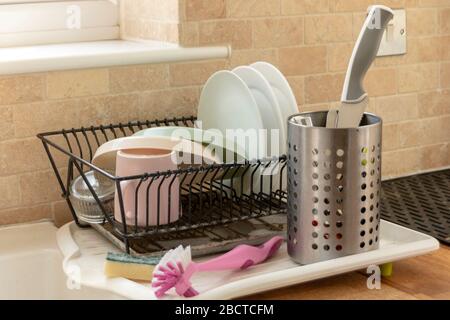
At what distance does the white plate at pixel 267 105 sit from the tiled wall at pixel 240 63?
184 mm

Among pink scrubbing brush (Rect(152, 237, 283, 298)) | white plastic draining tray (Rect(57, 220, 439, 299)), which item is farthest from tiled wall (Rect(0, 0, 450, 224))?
pink scrubbing brush (Rect(152, 237, 283, 298))

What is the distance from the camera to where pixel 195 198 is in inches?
57.3

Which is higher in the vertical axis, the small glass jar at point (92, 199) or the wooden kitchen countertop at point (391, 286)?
the small glass jar at point (92, 199)

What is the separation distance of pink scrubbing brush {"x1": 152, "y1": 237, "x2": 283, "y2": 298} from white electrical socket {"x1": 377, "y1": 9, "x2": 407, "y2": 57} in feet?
2.22

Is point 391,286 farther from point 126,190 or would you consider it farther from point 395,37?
point 395,37

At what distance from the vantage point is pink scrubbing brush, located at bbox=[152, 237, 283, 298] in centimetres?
111

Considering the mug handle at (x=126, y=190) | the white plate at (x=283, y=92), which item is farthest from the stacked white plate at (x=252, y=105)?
the mug handle at (x=126, y=190)

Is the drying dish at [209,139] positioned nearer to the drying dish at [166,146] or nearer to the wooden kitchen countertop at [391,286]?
the drying dish at [166,146]

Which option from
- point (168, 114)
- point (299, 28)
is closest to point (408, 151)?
point (299, 28)

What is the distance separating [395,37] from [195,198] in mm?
587

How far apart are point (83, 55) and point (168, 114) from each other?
0.64 feet

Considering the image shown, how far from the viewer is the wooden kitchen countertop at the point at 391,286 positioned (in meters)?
1.18

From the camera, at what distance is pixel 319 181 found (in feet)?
3.84
